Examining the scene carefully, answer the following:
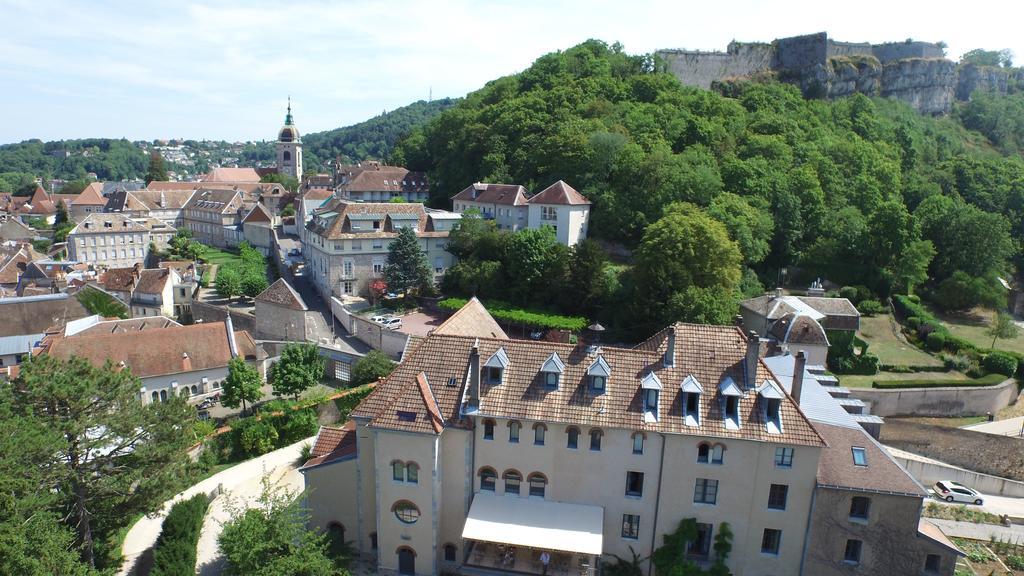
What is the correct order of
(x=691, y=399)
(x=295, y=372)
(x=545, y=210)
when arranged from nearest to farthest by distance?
(x=691, y=399), (x=295, y=372), (x=545, y=210)

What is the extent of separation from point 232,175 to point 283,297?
82567 mm

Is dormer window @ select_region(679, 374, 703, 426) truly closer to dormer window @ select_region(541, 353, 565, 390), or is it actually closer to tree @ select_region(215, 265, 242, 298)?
dormer window @ select_region(541, 353, 565, 390)

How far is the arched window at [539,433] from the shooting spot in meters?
22.4

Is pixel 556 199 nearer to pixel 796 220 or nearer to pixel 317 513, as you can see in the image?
pixel 796 220

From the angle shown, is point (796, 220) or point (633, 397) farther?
point (796, 220)

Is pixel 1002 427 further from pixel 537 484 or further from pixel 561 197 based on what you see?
pixel 561 197

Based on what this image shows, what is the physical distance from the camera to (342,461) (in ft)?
77.1

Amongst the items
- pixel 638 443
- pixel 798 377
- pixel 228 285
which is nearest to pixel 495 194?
pixel 228 285

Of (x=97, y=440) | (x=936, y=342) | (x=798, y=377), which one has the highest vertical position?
(x=798, y=377)

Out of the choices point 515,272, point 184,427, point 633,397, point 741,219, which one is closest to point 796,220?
point 741,219

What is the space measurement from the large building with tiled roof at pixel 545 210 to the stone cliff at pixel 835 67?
45003 mm

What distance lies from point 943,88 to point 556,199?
262 ft

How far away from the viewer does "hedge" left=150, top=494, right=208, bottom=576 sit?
826 inches

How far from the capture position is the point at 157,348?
39.2 m
